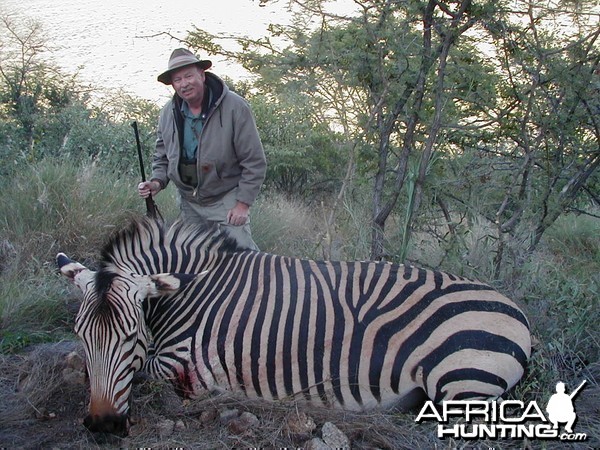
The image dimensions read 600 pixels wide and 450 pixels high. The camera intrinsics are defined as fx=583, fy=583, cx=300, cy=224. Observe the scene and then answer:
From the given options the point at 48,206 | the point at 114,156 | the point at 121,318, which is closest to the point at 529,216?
the point at 121,318

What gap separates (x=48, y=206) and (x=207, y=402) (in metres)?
3.61

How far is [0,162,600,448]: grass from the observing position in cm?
304

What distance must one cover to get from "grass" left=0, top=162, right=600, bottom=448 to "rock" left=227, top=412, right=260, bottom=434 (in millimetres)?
45

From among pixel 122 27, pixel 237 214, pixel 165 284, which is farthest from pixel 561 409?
pixel 122 27

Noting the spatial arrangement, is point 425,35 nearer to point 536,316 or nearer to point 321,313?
point 536,316

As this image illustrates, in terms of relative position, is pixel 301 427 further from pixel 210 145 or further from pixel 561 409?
pixel 210 145

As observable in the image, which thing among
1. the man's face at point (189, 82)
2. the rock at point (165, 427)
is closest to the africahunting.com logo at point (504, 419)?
the rock at point (165, 427)

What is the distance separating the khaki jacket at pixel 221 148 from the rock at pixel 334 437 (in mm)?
2018

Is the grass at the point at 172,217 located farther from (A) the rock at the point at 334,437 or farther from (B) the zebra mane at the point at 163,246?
(B) the zebra mane at the point at 163,246

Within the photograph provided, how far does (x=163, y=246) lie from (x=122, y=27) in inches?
898

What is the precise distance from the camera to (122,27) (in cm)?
2388

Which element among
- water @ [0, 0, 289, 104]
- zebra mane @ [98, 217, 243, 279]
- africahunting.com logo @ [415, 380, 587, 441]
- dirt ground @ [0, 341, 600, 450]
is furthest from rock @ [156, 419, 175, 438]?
water @ [0, 0, 289, 104]

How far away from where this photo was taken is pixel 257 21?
733 inches

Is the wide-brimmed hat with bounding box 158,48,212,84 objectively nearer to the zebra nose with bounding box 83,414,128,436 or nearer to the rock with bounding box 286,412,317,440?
the zebra nose with bounding box 83,414,128,436
